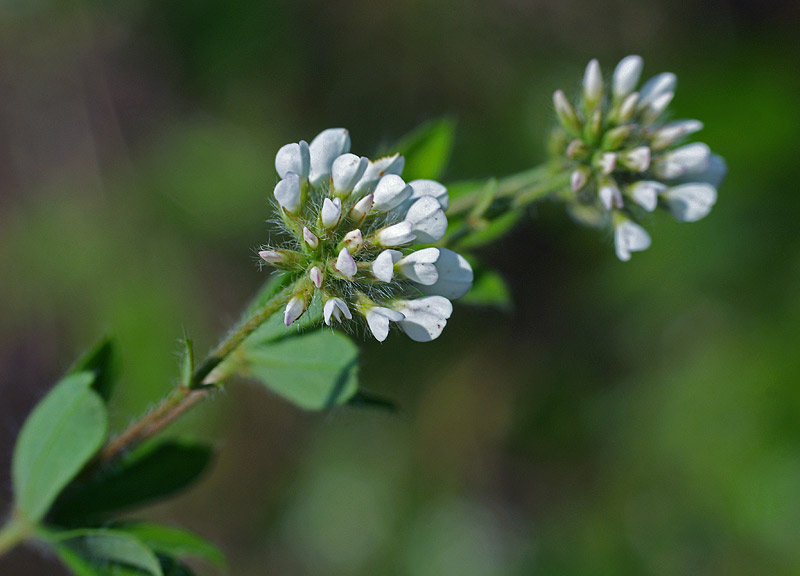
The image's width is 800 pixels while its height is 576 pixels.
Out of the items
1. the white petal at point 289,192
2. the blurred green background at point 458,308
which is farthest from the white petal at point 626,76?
the blurred green background at point 458,308

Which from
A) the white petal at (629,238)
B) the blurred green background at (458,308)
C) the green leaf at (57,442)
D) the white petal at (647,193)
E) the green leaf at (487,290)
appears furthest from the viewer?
the blurred green background at (458,308)

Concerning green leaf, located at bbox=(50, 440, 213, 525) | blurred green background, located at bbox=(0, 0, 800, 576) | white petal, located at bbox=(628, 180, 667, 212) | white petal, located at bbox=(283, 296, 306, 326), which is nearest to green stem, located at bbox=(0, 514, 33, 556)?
green leaf, located at bbox=(50, 440, 213, 525)

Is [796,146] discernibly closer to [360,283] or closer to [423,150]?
[423,150]

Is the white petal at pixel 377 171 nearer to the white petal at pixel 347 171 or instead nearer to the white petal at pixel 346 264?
the white petal at pixel 347 171

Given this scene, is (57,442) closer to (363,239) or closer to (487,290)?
(363,239)

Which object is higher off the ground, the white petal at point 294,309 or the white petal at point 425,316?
the white petal at point 294,309

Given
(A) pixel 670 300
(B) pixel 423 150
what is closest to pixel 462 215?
(B) pixel 423 150
